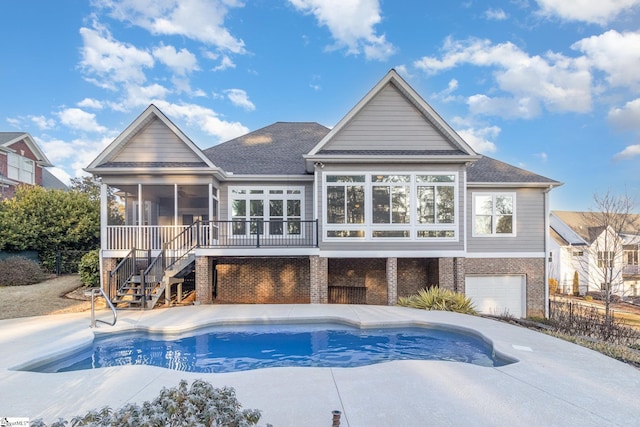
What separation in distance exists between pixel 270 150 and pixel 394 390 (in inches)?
500

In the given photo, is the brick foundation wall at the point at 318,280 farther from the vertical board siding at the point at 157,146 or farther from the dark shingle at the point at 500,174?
the dark shingle at the point at 500,174

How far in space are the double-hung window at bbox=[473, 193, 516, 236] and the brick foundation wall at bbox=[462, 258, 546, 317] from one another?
1.12 metres

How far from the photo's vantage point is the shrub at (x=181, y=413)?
265cm

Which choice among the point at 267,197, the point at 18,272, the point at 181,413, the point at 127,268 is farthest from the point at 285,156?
the point at 181,413

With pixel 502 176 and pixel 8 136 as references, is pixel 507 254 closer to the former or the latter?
pixel 502 176

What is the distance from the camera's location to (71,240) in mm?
16469

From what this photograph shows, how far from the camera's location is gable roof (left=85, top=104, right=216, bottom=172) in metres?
12.4

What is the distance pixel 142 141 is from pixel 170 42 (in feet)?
34.2

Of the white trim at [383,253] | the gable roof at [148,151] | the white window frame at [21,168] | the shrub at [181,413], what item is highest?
the white window frame at [21,168]

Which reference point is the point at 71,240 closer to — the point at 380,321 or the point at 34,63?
→ the point at 34,63

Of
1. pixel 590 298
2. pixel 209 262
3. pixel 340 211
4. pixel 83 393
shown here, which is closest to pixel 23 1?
pixel 209 262

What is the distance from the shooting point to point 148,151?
506 inches

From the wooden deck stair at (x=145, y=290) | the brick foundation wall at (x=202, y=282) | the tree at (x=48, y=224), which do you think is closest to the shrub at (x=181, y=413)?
the wooden deck stair at (x=145, y=290)

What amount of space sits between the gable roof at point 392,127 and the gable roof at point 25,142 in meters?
25.7
